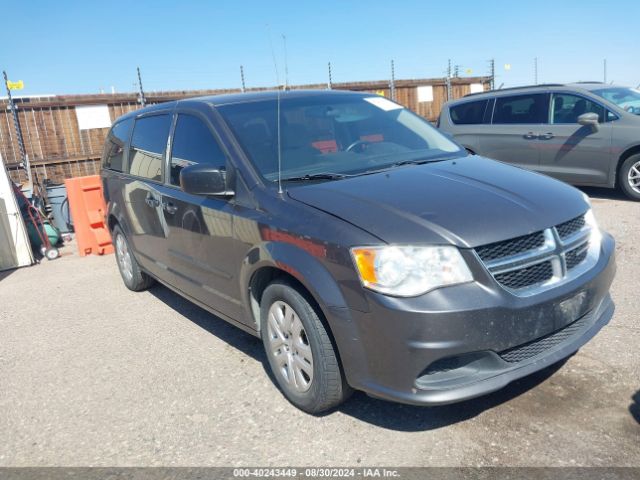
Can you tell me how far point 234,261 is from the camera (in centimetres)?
356

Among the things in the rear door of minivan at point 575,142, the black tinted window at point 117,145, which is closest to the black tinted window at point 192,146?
the black tinted window at point 117,145

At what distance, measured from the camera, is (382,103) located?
4.50 meters

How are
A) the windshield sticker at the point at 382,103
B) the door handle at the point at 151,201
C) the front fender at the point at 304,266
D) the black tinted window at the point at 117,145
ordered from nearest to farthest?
1. the front fender at the point at 304,266
2. the windshield sticker at the point at 382,103
3. the door handle at the point at 151,201
4. the black tinted window at the point at 117,145

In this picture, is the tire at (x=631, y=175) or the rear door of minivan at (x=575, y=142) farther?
the rear door of minivan at (x=575, y=142)

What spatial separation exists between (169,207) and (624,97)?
23.4 ft

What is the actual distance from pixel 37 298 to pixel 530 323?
5.56m

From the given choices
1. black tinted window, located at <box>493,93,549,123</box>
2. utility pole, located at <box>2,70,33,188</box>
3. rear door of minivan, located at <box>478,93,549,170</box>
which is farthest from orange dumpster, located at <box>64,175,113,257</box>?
black tinted window, located at <box>493,93,549,123</box>

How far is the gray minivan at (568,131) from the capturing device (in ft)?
26.2

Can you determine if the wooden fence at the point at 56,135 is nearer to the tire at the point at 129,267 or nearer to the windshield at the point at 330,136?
the tire at the point at 129,267

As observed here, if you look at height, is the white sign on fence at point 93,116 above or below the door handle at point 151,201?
above

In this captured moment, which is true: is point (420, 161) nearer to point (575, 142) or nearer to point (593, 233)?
point (593, 233)

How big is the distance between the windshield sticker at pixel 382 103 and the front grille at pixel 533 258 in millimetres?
1886

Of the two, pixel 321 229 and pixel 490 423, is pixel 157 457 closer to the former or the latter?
pixel 321 229

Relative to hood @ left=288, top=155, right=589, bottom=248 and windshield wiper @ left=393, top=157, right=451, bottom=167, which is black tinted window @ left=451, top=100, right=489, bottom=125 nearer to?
windshield wiper @ left=393, top=157, right=451, bottom=167
